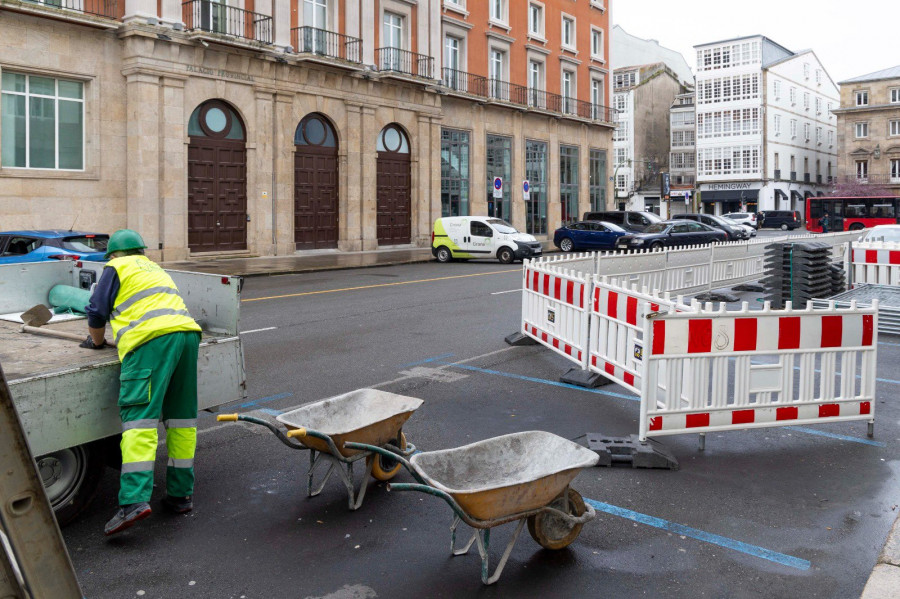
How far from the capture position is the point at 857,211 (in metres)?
55.9

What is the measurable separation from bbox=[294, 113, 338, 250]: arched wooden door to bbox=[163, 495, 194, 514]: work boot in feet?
85.9

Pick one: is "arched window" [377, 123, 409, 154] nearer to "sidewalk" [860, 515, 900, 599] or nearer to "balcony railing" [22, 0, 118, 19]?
"balcony railing" [22, 0, 118, 19]

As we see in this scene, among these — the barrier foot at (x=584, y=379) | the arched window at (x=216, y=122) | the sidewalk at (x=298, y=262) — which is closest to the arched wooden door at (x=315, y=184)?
the sidewalk at (x=298, y=262)

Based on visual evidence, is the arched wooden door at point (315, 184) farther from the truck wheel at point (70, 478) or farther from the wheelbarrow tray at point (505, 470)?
the wheelbarrow tray at point (505, 470)

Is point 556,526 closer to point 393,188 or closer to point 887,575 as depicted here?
point 887,575

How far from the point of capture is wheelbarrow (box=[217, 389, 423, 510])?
504cm

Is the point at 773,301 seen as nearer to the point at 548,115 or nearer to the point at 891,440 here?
the point at 891,440

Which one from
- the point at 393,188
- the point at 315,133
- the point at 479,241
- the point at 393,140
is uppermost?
the point at 393,140

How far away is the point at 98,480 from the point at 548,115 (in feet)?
136

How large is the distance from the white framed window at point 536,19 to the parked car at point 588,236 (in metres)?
12.8

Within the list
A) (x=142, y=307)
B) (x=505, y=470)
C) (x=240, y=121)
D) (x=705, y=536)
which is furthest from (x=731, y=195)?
(x=142, y=307)

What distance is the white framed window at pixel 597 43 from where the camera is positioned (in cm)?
4891

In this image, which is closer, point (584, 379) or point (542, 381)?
point (584, 379)

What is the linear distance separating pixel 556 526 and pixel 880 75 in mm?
95427
